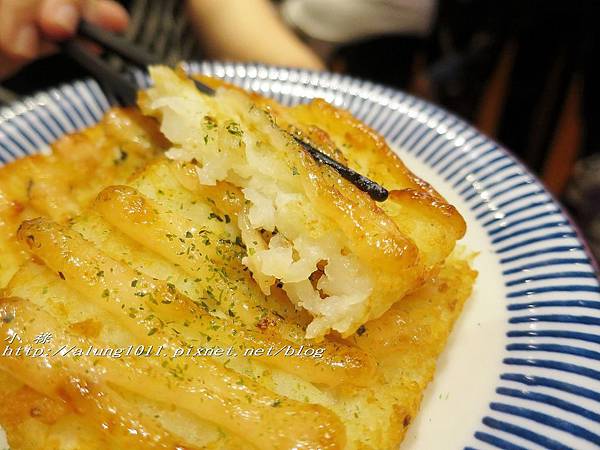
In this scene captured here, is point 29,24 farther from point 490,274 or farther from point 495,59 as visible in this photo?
point 495,59

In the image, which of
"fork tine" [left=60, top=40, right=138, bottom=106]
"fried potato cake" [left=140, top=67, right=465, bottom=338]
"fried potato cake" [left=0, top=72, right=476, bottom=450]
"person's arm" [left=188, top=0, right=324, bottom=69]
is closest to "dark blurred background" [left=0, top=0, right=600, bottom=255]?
"person's arm" [left=188, top=0, right=324, bottom=69]

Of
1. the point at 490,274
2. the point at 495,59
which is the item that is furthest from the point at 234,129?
the point at 495,59

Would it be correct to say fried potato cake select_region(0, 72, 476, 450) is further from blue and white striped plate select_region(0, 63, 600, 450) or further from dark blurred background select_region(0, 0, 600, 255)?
dark blurred background select_region(0, 0, 600, 255)

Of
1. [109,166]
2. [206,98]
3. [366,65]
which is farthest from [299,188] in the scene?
[366,65]

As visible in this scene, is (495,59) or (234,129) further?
(495,59)

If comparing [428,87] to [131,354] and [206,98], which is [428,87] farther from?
[131,354]

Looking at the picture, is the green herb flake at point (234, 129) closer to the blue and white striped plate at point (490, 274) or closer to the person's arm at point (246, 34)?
the blue and white striped plate at point (490, 274)
